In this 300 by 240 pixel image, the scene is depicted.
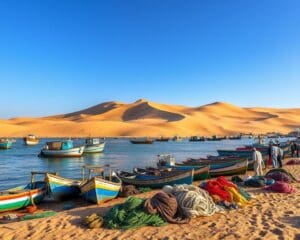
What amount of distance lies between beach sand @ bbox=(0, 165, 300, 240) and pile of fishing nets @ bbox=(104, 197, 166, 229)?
21 cm

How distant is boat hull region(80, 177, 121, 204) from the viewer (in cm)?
1304

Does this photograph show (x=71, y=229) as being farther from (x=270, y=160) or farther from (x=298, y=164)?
(x=298, y=164)

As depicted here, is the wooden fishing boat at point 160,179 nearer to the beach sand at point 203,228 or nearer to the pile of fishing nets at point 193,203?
the beach sand at point 203,228

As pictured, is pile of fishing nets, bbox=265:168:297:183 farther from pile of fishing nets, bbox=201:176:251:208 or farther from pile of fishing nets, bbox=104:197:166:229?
pile of fishing nets, bbox=104:197:166:229

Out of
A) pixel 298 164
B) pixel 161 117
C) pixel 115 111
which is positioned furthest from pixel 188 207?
pixel 115 111

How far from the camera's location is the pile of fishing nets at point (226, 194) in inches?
439

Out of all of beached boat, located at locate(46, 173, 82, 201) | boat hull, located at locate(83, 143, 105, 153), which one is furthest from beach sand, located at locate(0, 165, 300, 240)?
boat hull, located at locate(83, 143, 105, 153)

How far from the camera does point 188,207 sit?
979 cm

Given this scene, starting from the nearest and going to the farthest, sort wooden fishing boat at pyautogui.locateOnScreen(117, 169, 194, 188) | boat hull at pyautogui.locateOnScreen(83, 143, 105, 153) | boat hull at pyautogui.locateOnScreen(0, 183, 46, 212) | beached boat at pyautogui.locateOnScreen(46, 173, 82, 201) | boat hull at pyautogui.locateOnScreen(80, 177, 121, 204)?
boat hull at pyautogui.locateOnScreen(0, 183, 46, 212), boat hull at pyautogui.locateOnScreen(80, 177, 121, 204), beached boat at pyautogui.locateOnScreen(46, 173, 82, 201), wooden fishing boat at pyautogui.locateOnScreen(117, 169, 194, 188), boat hull at pyautogui.locateOnScreen(83, 143, 105, 153)

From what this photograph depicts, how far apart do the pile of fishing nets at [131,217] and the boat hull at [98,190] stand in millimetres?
3355

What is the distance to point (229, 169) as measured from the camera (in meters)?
18.8

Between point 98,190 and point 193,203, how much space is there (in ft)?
14.4

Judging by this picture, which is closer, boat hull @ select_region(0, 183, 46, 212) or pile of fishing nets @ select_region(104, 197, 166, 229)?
pile of fishing nets @ select_region(104, 197, 166, 229)

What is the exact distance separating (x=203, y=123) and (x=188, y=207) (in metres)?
105
